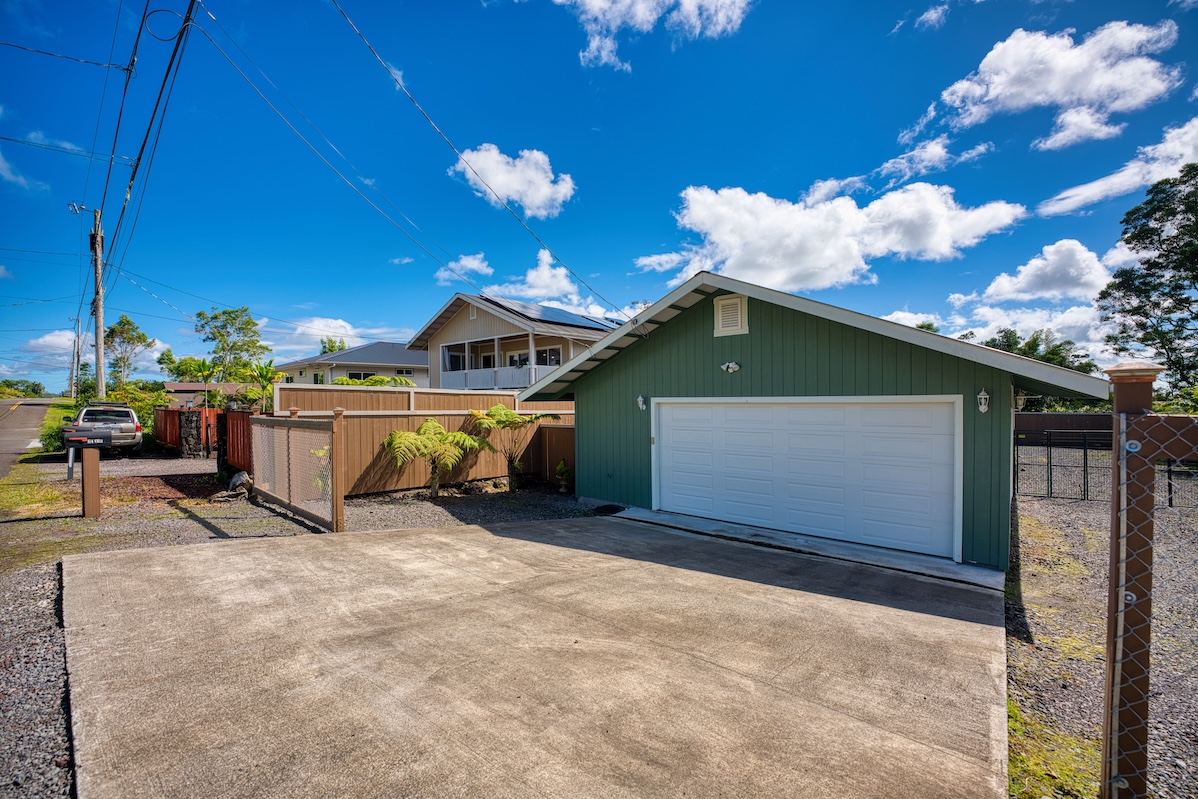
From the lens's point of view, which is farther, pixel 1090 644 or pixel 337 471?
pixel 337 471

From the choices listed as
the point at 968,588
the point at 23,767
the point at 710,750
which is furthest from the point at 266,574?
the point at 968,588

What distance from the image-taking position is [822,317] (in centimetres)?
694

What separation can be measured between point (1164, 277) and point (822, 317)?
26.0 metres

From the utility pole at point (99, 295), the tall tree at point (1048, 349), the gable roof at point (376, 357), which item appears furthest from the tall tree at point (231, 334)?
the tall tree at point (1048, 349)

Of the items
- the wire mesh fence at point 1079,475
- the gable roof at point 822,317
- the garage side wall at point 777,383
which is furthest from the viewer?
the wire mesh fence at point 1079,475

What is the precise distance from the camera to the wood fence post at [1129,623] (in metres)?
1.95

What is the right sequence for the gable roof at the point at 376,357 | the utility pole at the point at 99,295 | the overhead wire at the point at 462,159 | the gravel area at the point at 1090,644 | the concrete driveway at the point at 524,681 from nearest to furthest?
the concrete driveway at the point at 524,681 → the gravel area at the point at 1090,644 → the overhead wire at the point at 462,159 → the utility pole at the point at 99,295 → the gable roof at the point at 376,357

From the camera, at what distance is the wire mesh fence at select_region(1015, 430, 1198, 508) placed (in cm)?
997

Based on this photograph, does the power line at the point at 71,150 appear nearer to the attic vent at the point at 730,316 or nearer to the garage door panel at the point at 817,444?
the attic vent at the point at 730,316

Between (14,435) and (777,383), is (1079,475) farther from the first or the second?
(14,435)

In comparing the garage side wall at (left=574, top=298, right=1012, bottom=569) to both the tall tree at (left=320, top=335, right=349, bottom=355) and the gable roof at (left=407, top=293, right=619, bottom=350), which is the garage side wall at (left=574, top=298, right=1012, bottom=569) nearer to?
the gable roof at (left=407, top=293, right=619, bottom=350)

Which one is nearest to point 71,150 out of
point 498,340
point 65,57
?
point 65,57

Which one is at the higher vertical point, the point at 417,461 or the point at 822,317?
the point at 822,317

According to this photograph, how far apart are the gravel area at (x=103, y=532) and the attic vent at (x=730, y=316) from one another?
397 cm
